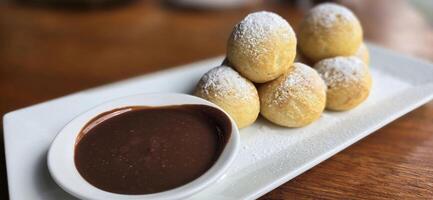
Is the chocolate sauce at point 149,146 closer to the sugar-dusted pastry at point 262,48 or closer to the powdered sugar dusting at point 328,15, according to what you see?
the sugar-dusted pastry at point 262,48

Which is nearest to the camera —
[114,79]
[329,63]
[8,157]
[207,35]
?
[8,157]

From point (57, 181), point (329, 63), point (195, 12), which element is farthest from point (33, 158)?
point (195, 12)

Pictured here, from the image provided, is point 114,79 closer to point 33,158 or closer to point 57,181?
point 33,158

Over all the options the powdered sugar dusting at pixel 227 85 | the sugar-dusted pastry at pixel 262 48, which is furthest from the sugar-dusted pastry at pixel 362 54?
the powdered sugar dusting at pixel 227 85

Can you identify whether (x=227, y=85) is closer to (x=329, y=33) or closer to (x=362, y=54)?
(x=329, y=33)

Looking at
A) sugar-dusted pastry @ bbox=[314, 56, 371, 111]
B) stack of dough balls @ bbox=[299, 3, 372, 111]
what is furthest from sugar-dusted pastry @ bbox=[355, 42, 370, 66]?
sugar-dusted pastry @ bbox=[314, 56, 371, 111]

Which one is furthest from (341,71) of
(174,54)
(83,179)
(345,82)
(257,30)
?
(174,54)

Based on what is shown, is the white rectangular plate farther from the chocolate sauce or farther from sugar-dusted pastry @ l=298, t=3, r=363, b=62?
sugar-dusted pastry @ l=298, t=3, r=363, b=62
